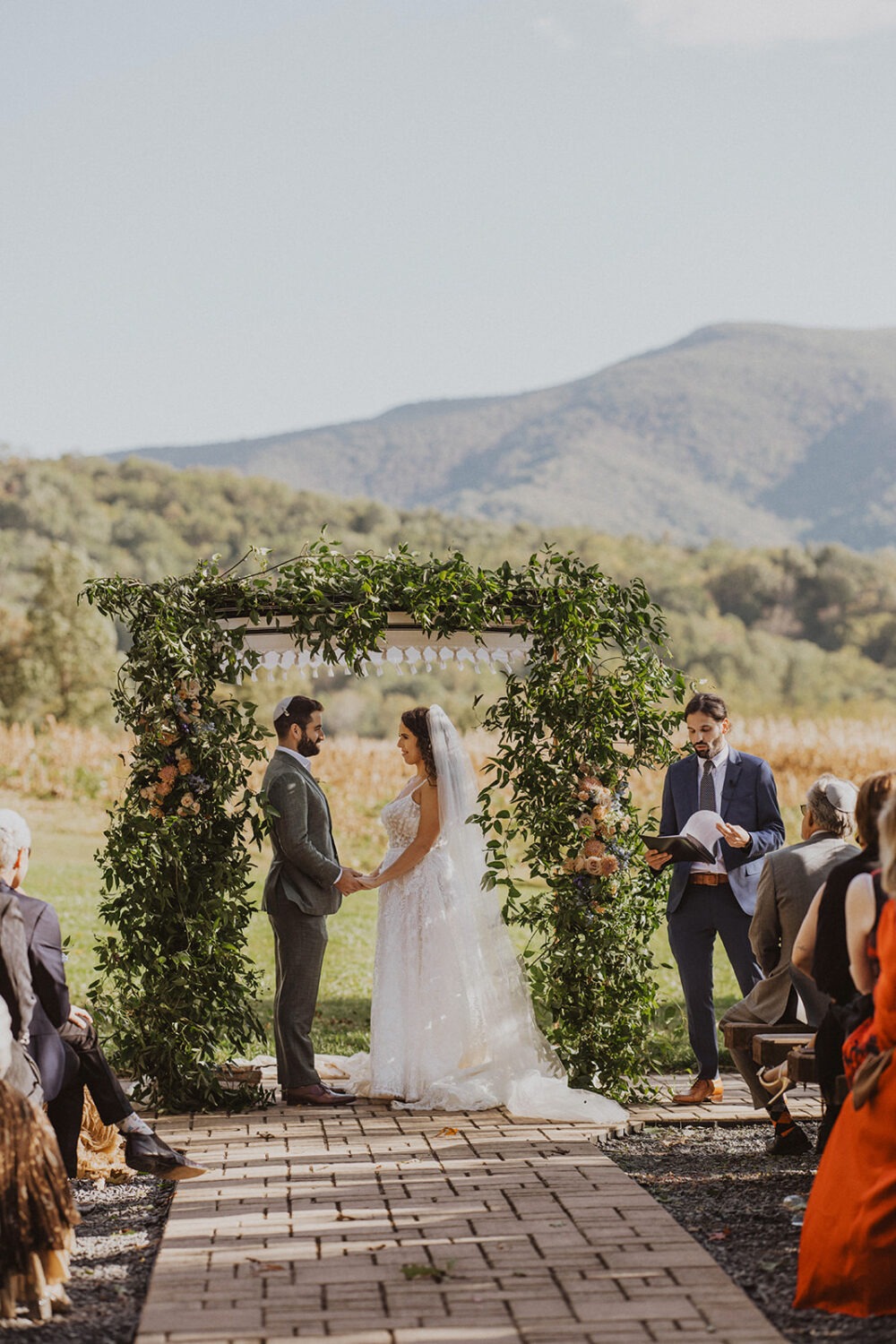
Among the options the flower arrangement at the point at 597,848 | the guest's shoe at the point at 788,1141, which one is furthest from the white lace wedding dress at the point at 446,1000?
the guest's shoe at the point at 788,1141

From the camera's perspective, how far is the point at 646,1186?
543 centimetres

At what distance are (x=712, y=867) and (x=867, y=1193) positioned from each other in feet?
9.41

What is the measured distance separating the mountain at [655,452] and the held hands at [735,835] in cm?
8973

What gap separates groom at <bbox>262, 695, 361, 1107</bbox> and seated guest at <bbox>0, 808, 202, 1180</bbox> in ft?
5.13

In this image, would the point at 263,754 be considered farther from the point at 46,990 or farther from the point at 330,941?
the point at 330,941

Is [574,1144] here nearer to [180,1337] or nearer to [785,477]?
[180,1337]

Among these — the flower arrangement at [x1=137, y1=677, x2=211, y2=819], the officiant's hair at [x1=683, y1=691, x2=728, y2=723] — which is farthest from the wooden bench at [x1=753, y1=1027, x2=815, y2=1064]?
the flower arrangement at [x1=137, y1=677, x2=211, y2=819]

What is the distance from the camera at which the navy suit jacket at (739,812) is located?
22.1 ft

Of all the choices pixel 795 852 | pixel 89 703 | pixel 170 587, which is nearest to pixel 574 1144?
pixel 795 852

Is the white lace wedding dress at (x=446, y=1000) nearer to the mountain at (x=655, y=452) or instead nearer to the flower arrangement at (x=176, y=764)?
the flower arrangement at (x=176, y=764)

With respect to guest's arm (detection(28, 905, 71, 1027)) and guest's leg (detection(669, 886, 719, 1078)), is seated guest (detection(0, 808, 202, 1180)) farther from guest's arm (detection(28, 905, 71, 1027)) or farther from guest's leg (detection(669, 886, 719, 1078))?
guest's leg (detection(669, 886, 719, 1078))

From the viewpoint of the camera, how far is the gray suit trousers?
23.0 feet

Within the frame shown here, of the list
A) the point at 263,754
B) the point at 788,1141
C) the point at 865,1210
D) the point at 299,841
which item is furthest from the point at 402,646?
the point at 865,1210

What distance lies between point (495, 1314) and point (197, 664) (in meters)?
3.52
